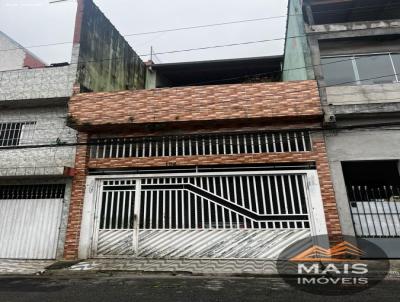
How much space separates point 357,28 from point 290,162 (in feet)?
16.0

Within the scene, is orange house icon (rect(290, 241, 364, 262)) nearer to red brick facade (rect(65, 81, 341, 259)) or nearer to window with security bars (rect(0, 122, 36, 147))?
red brick facade (rect(65, 81, 341, 259))

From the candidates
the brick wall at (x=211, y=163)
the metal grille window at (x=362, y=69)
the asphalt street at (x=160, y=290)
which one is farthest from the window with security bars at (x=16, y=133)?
the metal grille window at (x=362, y=69)

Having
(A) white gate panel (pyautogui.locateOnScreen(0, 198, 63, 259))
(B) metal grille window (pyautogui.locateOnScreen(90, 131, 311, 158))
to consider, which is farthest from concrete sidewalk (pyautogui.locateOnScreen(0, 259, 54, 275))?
(B) metal grille window (pyautogui.locateOnScreen(90, 131, 311, 158))

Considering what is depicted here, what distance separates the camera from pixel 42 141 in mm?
8023

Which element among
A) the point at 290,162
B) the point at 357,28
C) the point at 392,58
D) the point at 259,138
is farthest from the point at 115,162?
the point at 392,58

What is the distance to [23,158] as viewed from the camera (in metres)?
7.81

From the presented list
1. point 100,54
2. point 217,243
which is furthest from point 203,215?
point 100,54

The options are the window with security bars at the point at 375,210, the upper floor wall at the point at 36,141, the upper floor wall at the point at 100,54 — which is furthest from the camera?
the upper floor wall at the point at 100,54

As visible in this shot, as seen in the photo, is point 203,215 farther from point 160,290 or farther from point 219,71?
point 219,71

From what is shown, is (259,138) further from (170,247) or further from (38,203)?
(38,203)

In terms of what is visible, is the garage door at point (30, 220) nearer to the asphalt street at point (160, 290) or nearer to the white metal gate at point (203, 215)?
the white metal gate at point (203, 215)

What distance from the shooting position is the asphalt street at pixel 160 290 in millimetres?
3799

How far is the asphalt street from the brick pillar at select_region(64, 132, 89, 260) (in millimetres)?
1553

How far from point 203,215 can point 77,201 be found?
3431mm
